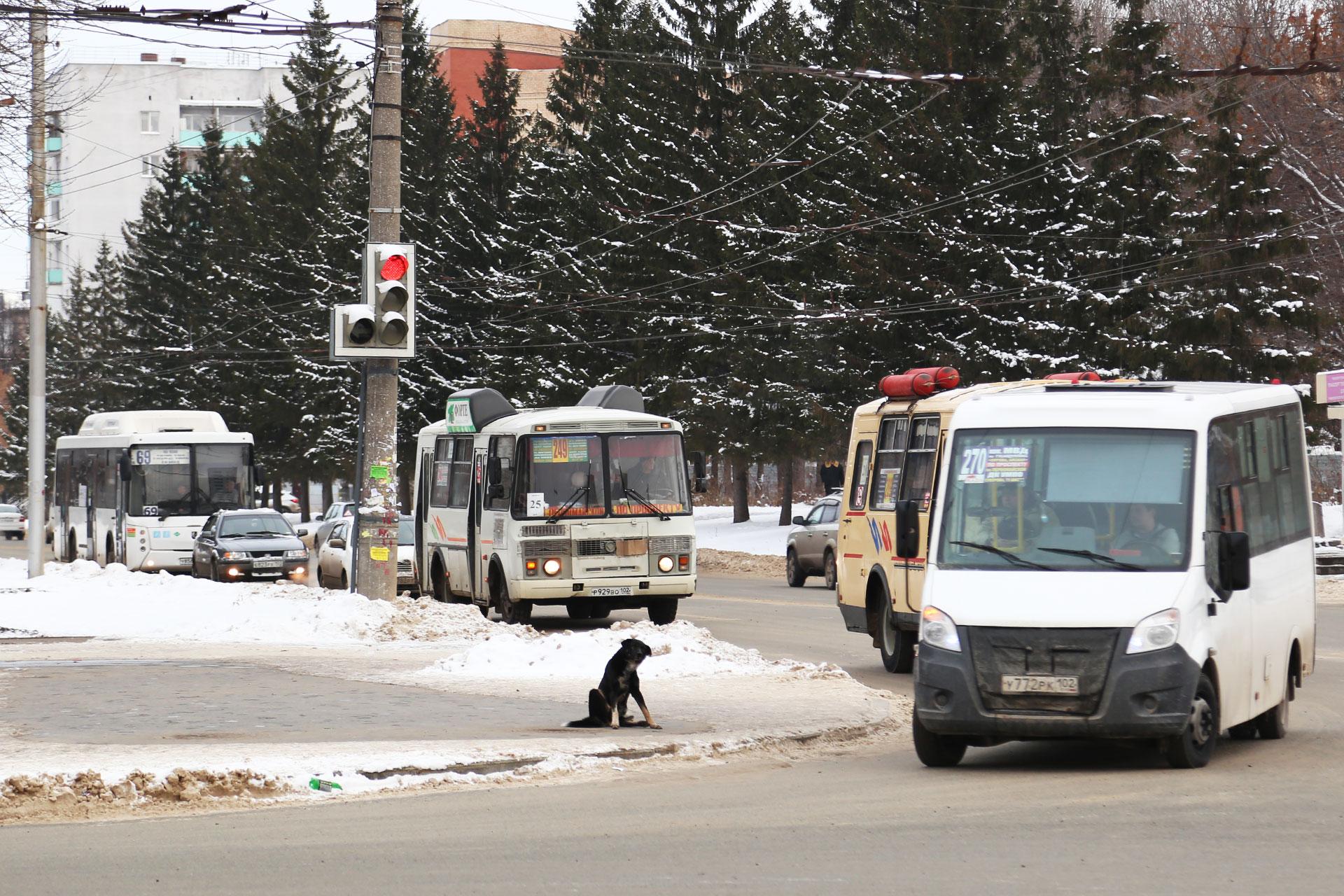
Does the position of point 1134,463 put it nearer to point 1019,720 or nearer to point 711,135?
point 1019,720

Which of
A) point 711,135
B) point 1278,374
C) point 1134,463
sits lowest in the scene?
point 1134,463

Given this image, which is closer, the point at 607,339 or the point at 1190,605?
the point at 1190,605

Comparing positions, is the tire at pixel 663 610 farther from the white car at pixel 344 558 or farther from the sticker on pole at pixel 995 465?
the sticker on pole at pixel 995 465

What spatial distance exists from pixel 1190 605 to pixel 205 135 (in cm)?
7815

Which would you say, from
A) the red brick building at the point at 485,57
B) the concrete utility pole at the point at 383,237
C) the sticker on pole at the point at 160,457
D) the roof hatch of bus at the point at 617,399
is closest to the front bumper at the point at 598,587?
the concrete utility pole at the point at 383,237

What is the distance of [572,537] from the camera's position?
23250mm

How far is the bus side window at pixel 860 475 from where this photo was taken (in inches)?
739

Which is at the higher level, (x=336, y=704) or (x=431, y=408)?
(x=431, y=408)

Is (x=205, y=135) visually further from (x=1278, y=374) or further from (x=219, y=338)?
(x=1278, y=374)

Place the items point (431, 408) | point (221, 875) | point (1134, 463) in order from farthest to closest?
point (431, 408) → point (1134, 463) → point (221, 875)

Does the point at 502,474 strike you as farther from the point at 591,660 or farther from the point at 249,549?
the point at 249,549

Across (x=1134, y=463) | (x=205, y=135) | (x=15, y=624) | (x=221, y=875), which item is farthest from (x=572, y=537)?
(x=205, y=135)

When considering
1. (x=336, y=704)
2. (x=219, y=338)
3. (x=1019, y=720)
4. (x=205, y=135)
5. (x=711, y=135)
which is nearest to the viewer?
(x=1019, y=720)

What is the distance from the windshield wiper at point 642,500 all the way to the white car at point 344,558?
8695 mm
